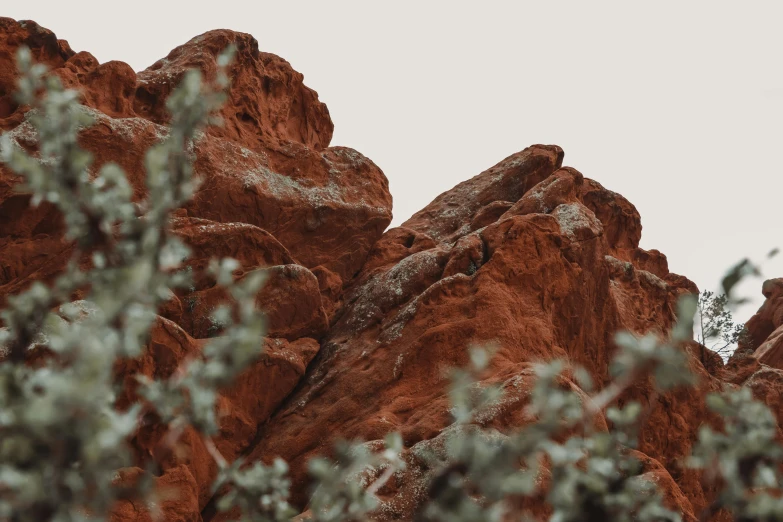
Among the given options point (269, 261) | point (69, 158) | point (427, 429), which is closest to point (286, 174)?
point (269, 261)

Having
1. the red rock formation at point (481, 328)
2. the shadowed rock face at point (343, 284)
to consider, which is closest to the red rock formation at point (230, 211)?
the shadowed rock face at point (343, 284)

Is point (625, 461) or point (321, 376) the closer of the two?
point (625, 461)

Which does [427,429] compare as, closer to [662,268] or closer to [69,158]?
[69,158]

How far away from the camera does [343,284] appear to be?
77.5ft

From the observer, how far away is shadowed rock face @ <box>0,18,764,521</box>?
16.3 meters

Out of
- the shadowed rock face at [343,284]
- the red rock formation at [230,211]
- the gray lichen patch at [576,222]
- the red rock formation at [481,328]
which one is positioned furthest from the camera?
the gray lichen patch at [576,222]

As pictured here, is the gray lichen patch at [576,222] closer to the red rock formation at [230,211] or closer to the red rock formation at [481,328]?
the red rock formation at [481,328]

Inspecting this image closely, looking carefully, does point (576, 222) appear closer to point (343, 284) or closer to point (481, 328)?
point (481, 328)

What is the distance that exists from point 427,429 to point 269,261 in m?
7.61

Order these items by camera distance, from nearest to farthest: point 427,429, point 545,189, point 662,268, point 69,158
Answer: point 69,158 < point 427,429 < point 545,189 < point 662,268

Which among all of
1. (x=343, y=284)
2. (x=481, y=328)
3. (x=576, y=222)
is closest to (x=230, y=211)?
(x=343, y=284)

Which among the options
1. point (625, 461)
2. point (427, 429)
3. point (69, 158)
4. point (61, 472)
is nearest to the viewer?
point (61, 472)

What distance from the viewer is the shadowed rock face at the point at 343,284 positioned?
16297mm

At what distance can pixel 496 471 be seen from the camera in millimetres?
5379
